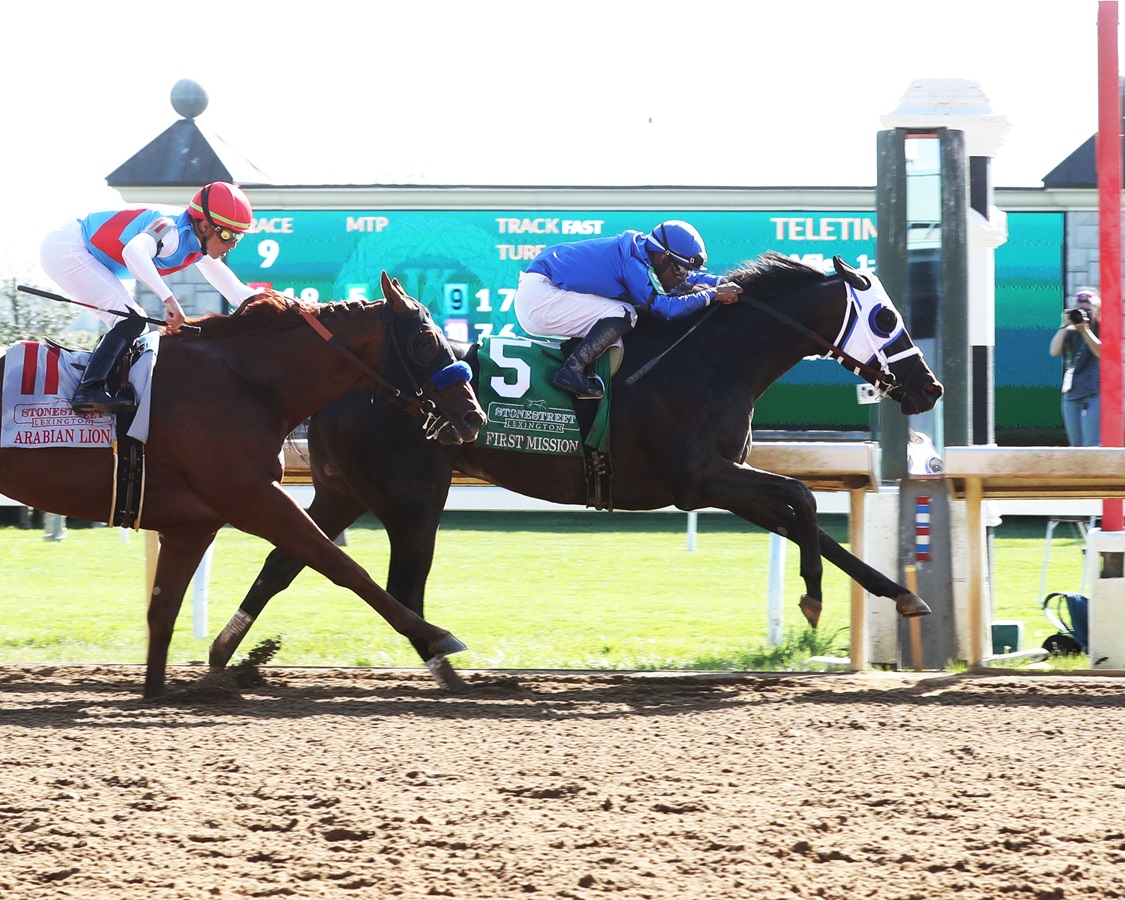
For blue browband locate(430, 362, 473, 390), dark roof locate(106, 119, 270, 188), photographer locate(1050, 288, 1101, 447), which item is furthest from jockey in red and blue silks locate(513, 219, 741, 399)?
dark roof locate(106, 119, 270, 188)

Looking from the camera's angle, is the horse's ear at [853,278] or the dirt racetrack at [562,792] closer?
the dirt racetrack at [562,792]

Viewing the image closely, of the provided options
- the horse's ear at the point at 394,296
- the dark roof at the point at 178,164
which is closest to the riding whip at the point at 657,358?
the horse's ear at the point at 394,296

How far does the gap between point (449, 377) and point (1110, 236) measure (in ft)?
12.5

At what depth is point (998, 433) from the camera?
45.2 ft

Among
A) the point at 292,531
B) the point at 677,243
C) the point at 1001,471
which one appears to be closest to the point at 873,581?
the point at 1001,471

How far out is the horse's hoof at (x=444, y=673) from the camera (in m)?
5.66

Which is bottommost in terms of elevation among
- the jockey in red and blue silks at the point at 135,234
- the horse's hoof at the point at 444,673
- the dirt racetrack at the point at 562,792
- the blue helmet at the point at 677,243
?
the dirt racetrack at the point at 562,792

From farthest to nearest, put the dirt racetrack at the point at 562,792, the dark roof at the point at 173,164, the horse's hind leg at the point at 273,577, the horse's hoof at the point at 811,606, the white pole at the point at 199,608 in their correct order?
the dark roof at the point at 173,164 < the white pole at the point at 199,608 < the horse's hind leg at the point at 273,577 < the horse's hoof at the point at 811,606 < the dirt racetrack at the point at 562,792

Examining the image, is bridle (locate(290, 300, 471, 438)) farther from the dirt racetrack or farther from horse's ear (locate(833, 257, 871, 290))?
horse's ear (locate(833, 257, 871, 290))

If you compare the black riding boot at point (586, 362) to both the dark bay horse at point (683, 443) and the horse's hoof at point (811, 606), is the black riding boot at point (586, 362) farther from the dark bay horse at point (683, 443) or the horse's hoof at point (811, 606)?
the horse's hoof at point (811, 606)

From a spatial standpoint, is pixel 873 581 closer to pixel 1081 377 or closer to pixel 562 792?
pixel 562 792

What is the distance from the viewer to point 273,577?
6.23 metres

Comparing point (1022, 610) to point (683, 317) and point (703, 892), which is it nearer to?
point (683, 317)

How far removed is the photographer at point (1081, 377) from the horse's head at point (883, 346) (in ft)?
13.0
